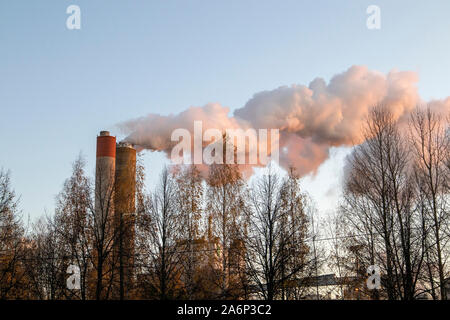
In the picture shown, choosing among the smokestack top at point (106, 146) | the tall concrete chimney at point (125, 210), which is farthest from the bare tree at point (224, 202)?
the smokestack top at point (106, 146)

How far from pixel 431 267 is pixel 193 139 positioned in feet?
79.6

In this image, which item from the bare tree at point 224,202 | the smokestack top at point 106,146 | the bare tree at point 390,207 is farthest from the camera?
the smokestack top at point 106,146

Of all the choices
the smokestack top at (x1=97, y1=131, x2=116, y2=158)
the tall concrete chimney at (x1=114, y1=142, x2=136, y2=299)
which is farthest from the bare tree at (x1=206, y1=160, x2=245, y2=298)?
the smokestack top at (x1=97, y1=131, x2=116, y2=158)

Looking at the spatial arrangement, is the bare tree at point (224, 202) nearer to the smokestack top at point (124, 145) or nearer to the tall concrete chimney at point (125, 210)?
the tall concrete chimney at point (125, 210)

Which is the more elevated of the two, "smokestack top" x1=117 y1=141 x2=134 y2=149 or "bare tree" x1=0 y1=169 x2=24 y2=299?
"smokestack top" x1=117 y1=141 x2=134 y2=149

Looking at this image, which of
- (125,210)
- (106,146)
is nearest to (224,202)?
(125,210)

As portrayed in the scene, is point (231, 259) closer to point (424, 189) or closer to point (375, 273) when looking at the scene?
point (375, 273)

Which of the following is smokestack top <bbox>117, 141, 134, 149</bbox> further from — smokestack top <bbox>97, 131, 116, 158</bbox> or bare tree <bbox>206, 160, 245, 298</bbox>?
bare tree <bbox>206, 160, 245, 298</bbox>

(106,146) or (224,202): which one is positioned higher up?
(106,146)

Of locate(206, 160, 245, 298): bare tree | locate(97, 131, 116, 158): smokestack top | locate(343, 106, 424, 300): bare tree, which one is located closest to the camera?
locate(343, 106, 424, 300): bare tree

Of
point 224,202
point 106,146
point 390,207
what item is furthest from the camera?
point 106,146

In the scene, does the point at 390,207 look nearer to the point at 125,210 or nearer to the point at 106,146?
the point at 125,210
